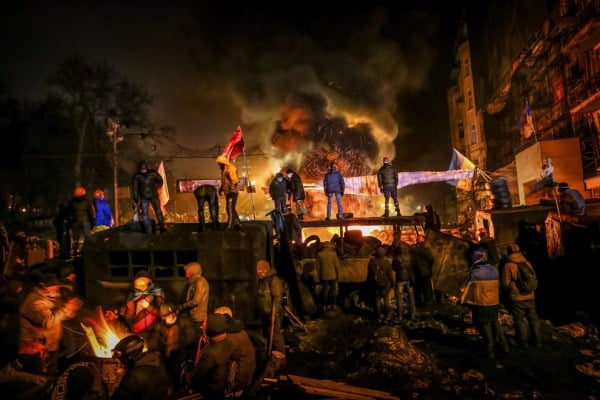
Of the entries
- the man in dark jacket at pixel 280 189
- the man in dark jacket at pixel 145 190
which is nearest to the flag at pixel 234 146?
the man in dark jacket at pixel 280 189

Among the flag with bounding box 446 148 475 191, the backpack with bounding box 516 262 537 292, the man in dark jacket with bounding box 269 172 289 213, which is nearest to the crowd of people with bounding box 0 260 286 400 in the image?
the backpack with bounding box 516 262 537 292

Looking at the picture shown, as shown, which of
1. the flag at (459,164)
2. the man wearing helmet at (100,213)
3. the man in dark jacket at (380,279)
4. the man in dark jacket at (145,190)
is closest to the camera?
the man in dark jacket at (380,279)

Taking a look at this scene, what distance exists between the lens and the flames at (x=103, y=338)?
595 centimetres

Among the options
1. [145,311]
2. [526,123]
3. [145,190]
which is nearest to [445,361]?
[145,311]

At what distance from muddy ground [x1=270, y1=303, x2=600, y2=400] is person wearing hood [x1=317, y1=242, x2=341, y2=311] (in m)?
1.30

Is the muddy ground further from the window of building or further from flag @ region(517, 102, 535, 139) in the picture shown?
the window of building

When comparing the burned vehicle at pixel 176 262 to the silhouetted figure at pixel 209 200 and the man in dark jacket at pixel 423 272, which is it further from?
the man in dark jacket at pixel 423 272

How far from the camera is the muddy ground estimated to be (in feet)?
18.9

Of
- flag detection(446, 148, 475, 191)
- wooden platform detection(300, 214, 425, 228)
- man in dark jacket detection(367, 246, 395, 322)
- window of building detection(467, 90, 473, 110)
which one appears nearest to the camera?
man in dark jacket detection(367, 246, 395, 322)

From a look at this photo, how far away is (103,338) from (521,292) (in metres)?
7.63

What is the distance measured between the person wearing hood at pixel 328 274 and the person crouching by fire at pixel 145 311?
4.72 m

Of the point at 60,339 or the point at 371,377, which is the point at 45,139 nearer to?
the point at 60,339

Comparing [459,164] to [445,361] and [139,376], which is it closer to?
[445,361]

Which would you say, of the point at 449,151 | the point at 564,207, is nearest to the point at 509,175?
the point at 564,207
